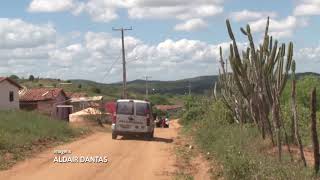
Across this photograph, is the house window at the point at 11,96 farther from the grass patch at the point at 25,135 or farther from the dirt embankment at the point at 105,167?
the dirt embankment at the point at 105,167

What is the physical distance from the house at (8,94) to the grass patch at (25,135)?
32.2 metres

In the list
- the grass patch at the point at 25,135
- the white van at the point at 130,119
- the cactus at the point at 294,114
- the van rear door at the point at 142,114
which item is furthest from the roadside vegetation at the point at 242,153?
the grass patch at the point at 25,135

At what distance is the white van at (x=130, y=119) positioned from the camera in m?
27.9

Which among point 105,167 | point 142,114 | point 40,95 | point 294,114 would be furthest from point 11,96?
point 294,114

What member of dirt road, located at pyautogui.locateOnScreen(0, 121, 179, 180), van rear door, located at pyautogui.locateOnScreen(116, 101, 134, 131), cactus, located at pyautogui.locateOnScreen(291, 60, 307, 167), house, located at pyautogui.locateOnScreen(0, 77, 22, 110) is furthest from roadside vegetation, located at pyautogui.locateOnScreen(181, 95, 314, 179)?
house, located at pyautogui.locateOnScreen(0, 77, 22, 110)

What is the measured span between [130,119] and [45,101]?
144ft

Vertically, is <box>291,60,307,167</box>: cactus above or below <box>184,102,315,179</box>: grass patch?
above

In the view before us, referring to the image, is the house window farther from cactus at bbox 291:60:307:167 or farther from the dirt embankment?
cactus at bbox 291:60:307:167

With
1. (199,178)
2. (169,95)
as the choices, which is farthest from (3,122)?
(169,95)

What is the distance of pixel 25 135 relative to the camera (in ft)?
79.9

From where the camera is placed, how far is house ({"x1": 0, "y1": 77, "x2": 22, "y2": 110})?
6330 cm

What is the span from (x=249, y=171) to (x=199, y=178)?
2.78 m

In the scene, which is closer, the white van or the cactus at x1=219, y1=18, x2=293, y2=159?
the cactus at x1=219, y1=18, x2=293, y2=159

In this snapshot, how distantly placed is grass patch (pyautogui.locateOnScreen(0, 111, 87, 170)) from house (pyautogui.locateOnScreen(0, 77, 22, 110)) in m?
32.2
